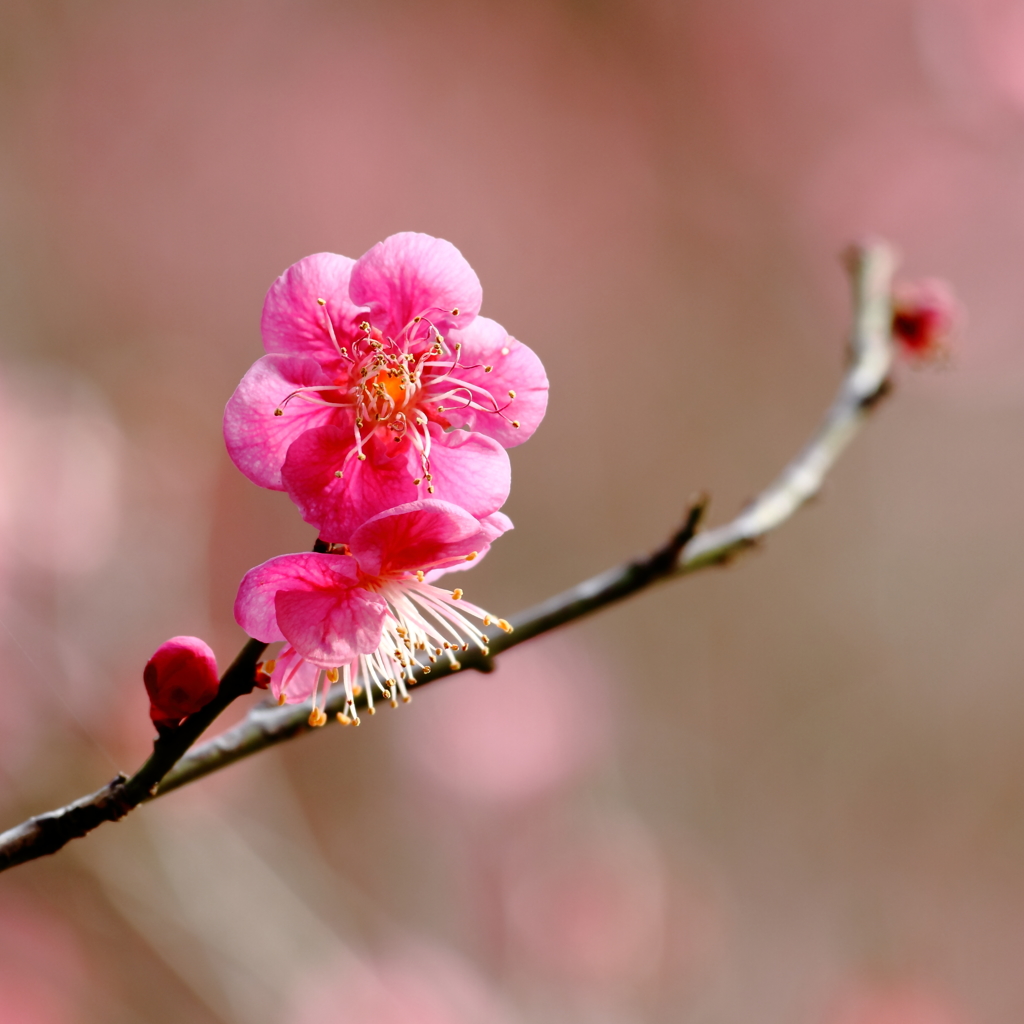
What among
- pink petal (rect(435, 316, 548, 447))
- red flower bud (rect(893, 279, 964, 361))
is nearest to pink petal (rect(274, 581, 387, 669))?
pink petal (rect(435, 316, 548, 447))

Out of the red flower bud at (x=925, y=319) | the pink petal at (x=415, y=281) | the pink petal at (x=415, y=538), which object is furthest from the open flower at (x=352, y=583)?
the red flower bud at (x=925, y=319)

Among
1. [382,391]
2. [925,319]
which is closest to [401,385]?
[382,391]

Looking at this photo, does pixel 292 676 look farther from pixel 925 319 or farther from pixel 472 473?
pixel 925 319

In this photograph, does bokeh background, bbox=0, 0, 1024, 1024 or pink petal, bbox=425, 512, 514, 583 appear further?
bokeh background, bbox=0, 0, 1024, 1024

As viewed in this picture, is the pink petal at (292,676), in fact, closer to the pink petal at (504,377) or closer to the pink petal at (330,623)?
the pink petal at (330,623)

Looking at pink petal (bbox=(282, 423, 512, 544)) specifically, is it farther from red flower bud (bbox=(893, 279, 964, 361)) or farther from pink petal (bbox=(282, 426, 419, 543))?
red flower bud (bbox=(893, 279, 964, 361))

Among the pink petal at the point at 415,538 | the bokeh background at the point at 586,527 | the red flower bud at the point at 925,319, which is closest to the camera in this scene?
the pink petal at the point at 415,538
